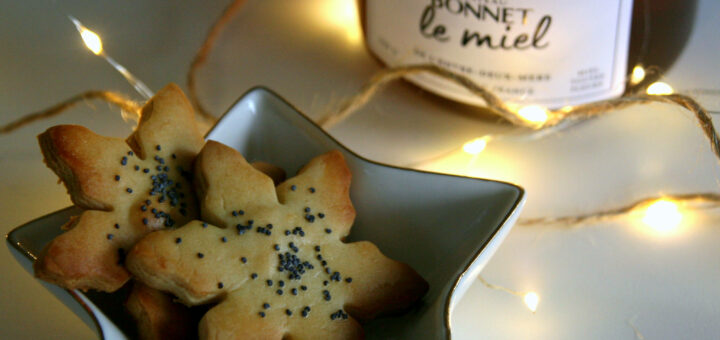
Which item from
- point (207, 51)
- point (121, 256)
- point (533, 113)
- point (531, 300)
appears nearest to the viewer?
point (121, 256)

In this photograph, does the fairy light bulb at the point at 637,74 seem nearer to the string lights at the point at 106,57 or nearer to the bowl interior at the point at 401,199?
the bowl interior at the point at 401,199

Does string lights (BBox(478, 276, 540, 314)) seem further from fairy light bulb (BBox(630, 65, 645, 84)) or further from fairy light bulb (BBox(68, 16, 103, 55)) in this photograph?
fairy light bulb (BBox(68, 16, 103, 55))

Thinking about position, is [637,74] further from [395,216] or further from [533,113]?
[395,216]

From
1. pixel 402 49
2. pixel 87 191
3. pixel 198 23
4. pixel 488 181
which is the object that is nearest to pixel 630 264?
pixel 488 181

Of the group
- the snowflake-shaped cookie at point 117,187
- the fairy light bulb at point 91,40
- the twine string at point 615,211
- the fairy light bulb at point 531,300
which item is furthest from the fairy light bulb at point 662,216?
the fairy light bulb at point 91,40

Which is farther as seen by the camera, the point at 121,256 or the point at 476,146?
the point at 476,146

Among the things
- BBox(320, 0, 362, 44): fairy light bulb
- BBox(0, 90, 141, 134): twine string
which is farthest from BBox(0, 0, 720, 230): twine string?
BBox(320, 0, 362, 44): fairy light bulb

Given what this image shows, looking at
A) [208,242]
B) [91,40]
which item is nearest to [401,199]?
[208,242]
